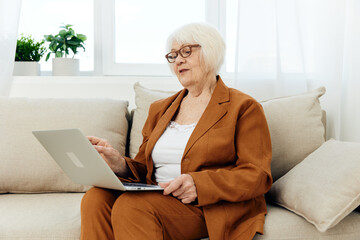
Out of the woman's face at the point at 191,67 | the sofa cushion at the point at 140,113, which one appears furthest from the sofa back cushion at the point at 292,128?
the sofa cushion at the point at 140,113

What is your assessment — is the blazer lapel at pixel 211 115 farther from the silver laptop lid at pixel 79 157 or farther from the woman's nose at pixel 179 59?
the silver laptop lid at pixel 79 157

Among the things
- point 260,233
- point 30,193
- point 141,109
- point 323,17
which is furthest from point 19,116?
point 323,17

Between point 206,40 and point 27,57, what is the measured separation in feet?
4.73

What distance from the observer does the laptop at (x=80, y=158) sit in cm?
116

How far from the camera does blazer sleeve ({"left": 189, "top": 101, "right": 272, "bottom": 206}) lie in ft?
4.26

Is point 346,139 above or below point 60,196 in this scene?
above

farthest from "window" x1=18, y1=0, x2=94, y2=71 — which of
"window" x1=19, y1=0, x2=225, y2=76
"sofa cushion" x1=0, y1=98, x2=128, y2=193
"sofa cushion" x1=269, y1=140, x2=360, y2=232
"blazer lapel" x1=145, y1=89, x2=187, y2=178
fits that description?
"sofa cushion" x1=269, y1=140, x2=360, y2=232

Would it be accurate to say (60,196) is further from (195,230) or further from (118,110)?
(195,230)

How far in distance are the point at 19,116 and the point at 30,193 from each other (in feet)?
1.21

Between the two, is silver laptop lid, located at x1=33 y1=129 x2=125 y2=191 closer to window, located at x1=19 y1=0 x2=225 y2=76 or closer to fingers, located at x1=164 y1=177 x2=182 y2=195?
fingers, located at x1=164 y1=177 x2=182 y2=195

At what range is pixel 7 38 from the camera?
2.29 metres

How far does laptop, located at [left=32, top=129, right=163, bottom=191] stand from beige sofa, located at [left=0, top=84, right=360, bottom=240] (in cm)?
21

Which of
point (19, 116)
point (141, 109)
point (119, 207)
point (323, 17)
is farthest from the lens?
point (323, 17)

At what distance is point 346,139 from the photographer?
2107 mm
